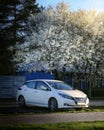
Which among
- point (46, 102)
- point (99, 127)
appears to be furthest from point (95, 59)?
point (99, 127)

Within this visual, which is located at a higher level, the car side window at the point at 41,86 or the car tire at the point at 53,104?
the car side window at the point at 41,86

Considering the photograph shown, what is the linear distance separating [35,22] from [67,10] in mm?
3749

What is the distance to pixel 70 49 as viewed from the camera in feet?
156

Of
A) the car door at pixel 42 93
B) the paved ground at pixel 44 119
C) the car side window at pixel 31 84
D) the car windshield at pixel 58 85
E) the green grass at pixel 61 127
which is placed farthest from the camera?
the car side window at pixel 31 84

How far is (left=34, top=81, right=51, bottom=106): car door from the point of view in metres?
23.0

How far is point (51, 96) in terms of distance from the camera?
22.7m

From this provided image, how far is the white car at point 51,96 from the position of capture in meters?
22.2

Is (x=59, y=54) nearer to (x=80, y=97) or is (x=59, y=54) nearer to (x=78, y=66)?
(x=78, y=66)

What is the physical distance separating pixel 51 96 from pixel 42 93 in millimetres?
773

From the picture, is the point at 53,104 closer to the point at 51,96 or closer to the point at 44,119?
the point at 51,96

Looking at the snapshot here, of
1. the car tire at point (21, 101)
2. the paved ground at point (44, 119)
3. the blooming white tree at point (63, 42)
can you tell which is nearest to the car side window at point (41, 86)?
the car tire at point (21, 101)

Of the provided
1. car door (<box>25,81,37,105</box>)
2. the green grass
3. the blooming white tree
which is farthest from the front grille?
the blooming white tree

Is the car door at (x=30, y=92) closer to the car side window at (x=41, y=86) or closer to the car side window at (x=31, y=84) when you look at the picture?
the car side window at (x=31, y=84)

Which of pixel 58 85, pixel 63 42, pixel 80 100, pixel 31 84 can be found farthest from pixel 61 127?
pixel 63 42
